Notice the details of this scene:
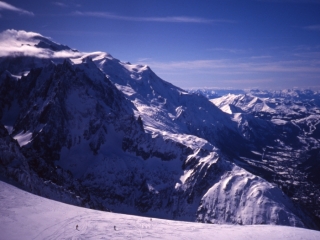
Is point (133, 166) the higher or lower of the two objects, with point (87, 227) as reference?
lower

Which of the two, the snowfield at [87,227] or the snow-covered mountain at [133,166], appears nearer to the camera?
the snowfield at [87,227]

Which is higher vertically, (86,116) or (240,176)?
(86,116)

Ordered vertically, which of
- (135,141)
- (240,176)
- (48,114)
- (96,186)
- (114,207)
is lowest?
(114,207)

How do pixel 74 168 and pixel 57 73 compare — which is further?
pixel 57 73

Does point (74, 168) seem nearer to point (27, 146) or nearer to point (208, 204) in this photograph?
point (27, 146)

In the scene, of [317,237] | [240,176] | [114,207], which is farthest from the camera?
[240,176]

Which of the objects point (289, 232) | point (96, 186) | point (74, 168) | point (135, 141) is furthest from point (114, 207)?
point (289, 232)

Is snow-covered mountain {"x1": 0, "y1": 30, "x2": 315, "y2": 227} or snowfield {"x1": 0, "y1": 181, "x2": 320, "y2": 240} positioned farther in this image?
snow-covered mountain {"x1": 0, "y1": 30, "x2": 315, "y2": 227}

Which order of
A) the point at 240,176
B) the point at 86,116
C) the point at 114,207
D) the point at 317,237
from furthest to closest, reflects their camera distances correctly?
the point at 86,116
the point at 240,176
the point at 114,207
the point at 317,237
